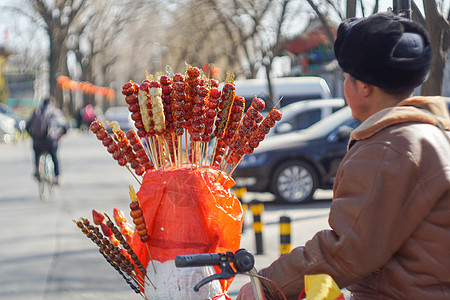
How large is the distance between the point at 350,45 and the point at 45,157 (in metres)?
11.4

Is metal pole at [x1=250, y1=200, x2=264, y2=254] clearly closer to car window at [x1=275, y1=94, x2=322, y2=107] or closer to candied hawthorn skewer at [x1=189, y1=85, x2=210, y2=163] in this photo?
candied hawthorn skewer at [x1=189, y1=85, x2=210, y2=163]

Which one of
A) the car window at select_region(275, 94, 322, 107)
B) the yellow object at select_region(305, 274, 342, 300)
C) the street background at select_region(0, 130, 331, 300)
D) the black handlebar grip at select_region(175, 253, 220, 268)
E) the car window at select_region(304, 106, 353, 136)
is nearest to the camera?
the yellow object at select_region(305, 274, 342, 300)

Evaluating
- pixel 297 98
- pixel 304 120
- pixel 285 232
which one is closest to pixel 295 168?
pixel 304 120

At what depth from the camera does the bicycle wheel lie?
487 inches

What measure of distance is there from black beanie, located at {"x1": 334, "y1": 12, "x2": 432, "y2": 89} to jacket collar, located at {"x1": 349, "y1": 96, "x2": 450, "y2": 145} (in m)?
0.06

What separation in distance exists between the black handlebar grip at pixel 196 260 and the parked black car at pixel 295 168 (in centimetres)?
901

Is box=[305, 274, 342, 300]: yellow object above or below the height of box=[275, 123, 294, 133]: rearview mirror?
above

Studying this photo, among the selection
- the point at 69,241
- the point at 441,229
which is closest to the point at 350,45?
the point at 441,229

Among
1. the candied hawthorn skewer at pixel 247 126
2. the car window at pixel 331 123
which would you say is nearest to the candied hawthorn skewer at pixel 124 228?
the candied hawthorn skewer at pixel 247 126

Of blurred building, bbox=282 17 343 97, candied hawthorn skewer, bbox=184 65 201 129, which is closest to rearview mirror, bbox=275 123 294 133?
candied hawthorn skewer, bbox=184 65 201 129

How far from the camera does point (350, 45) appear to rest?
1.99 metres

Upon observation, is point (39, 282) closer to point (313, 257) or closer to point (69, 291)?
point (69, 291)

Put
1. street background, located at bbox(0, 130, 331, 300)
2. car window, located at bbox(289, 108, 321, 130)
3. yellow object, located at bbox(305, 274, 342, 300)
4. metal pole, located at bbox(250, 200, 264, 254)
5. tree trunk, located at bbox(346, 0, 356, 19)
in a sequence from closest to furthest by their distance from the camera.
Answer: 1. yellow object, located at bbox(305, 274, 342, 300)
2. street background, located at bbox(0, 130, 331, 300)
3. metal pole, located at bbox(250, 200, 264, 254)
4. tree trunk, located at bbox(346, 0, 356, 19)
5. car window, located at bbox(289, 108, 321, 130)

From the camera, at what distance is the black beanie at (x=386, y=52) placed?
76.0 inches
